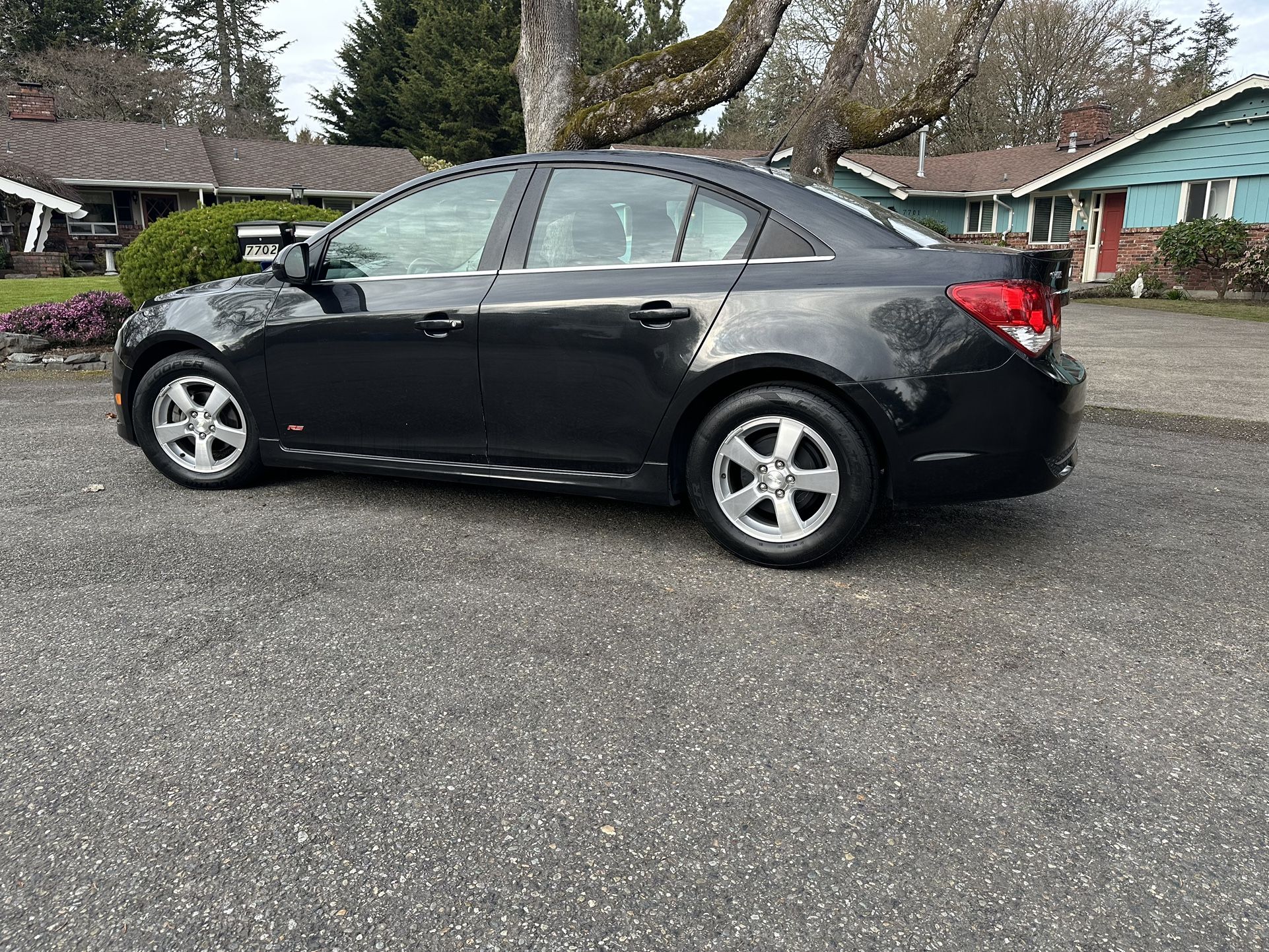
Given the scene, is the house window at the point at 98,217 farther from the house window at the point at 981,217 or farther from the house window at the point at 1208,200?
the house window at the point at 1208,200

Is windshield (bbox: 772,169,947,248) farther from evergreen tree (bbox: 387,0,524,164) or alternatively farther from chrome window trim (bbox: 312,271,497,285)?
evergreen tree (bbox: 387,0,524,164)

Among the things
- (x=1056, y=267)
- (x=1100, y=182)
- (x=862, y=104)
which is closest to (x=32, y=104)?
(x=862, y=104)

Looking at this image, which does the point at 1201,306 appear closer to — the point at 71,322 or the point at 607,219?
the point at 607,219

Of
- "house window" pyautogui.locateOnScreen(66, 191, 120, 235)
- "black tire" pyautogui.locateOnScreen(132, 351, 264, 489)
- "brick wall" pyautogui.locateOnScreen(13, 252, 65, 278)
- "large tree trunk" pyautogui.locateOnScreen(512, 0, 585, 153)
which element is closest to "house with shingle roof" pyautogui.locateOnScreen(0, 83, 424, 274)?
"house window" pyautogui.locateOnScreen(66, 191, 120, 235)

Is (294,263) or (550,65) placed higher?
(550,65)

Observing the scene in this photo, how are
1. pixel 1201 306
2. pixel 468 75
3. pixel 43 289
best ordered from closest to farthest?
pixel 43 289 → pixel 1201 306 → pixel 468 75

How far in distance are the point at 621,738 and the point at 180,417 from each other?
3436 mm

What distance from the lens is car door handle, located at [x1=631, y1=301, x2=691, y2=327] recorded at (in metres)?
3.79

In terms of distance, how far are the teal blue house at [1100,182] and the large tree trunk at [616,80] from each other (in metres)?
12.2

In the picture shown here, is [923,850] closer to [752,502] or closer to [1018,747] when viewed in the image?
[1018,747]

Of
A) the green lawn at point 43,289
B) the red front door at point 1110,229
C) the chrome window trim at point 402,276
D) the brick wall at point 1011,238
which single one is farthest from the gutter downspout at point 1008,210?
the chrome window trim at point 402,276

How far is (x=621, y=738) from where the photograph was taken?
99.3 inches

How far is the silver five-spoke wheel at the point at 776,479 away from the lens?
12.1ft

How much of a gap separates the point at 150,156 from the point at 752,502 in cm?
3497
